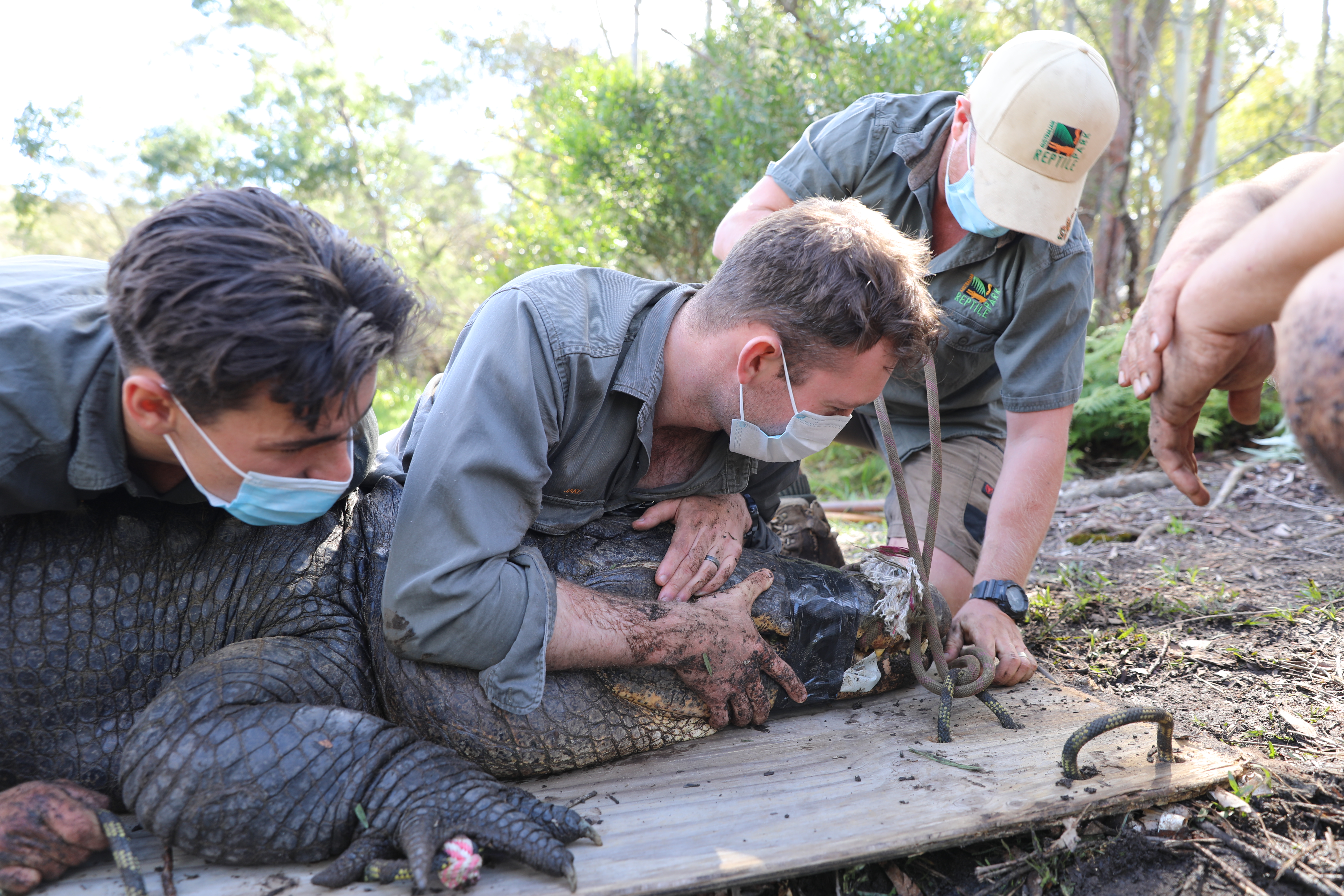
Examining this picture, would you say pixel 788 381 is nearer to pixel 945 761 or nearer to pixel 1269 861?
pixel 945 761

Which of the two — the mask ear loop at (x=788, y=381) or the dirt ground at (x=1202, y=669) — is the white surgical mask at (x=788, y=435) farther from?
the dirt ground at (x=1202, y=669)

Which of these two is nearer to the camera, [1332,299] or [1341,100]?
[1332,299]

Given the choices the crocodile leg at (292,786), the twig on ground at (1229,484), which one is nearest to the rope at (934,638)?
the crocodile leg at (292,786)

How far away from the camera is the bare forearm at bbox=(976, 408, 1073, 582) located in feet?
9.10

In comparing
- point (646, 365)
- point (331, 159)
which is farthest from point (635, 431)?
point (331, 159)

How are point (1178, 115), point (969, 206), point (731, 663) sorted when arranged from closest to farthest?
point (731, 663) → point (969, 206) → point (1178, 115)

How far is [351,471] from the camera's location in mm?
1938

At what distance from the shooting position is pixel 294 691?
1.94 m

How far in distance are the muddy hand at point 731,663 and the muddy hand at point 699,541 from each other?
0.21 feet

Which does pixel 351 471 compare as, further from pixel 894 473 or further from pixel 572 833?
pixel 894 473

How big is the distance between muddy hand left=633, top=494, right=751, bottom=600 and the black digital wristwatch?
81 cm

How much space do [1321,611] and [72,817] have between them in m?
3.68

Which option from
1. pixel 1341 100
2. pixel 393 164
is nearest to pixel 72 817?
pixel 393 164

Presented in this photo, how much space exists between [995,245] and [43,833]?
10.2 ft
